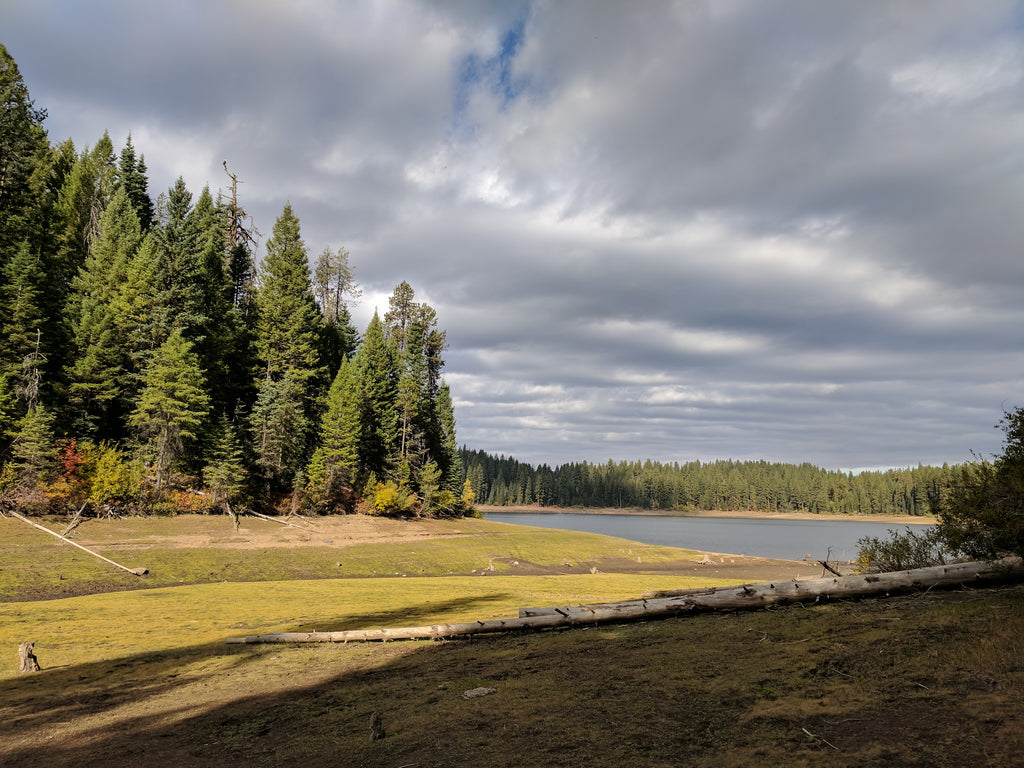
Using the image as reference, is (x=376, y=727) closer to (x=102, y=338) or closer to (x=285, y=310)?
(x=102, y=338)

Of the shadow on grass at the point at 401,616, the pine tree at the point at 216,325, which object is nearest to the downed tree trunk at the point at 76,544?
the shadow on grass at the point at 401,616

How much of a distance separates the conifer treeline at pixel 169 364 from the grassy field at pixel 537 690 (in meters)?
23.4

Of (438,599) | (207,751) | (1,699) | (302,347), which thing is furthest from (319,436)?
(207,751)

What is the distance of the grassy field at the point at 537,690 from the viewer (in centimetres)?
637

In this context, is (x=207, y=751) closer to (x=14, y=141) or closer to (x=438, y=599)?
(x=438, y=599)

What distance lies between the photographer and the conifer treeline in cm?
3894

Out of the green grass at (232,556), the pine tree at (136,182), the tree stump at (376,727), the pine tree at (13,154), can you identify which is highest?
the pine tree at (136,182)

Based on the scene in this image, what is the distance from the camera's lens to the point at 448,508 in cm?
7269

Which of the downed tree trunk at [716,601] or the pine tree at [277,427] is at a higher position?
the pine tree at [277,427]

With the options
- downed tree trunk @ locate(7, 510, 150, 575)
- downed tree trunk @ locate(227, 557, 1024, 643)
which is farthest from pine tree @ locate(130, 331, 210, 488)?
downed tree trunk @ locate(227, 557, 1024, 643)

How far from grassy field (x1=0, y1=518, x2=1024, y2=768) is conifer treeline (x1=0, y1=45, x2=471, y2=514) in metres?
23.4

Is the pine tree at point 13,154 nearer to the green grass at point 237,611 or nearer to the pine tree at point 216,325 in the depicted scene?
the pine tree at point 216,325

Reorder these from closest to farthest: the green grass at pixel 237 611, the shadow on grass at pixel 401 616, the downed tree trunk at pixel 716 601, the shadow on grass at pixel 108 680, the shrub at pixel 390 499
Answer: the shadow on grass at pixel 108 680 < the downed tree trunk at pixel 716 601 < the green grass at pixel 237 611 < the shadow on grass at pixel 401 616 < the shrub at pixel 390 499

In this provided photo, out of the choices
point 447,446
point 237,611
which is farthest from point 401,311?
point 237,611
